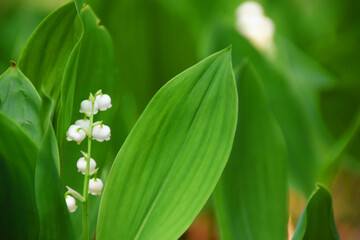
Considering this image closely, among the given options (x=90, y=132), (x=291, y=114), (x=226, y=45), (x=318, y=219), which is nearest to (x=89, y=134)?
(x=90, y=132)

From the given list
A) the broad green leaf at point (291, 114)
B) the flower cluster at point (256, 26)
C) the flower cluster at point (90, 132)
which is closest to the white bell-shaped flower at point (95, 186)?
the flower cluster at point (90, 132)

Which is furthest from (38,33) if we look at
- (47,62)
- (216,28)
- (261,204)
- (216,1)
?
(216,1)

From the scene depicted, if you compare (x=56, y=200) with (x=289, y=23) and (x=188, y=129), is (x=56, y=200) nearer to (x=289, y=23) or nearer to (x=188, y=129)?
(x=188, y=129)

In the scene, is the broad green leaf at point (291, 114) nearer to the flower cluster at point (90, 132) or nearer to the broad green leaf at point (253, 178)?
the broad green leaf at point (253, 178)

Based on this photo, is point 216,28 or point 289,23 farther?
point 289,23

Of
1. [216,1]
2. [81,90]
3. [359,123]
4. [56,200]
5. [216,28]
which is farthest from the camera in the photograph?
[216,1]

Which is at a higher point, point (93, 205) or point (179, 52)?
point (179, 52)

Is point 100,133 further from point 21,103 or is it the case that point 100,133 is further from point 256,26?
point 256,26
